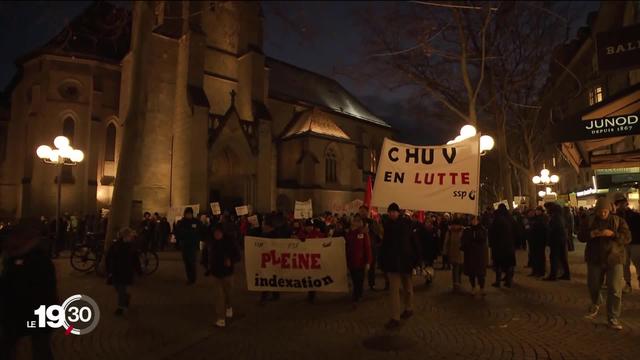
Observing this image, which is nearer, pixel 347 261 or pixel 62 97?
pixel 347 261

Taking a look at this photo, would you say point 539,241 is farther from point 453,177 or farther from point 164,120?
point 164,120

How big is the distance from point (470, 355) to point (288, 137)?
33.2 meters

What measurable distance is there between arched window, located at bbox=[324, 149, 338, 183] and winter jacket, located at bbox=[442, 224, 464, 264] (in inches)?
1105

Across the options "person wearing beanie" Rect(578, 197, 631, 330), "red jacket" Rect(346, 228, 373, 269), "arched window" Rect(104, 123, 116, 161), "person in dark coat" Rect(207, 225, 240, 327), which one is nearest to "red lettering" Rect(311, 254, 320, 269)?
"red jacket" Rect(346, 228, 373, 269)

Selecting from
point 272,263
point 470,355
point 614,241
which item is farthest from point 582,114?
point 272,263

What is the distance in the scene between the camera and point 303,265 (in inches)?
325

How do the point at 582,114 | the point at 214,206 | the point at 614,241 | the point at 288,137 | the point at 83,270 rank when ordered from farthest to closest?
1. the point at 288,137
2. the point at 214,206
3. the point at 83,270
4. the point at 582,114
5. the point at 614,241

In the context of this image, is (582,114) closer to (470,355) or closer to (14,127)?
(470,355)

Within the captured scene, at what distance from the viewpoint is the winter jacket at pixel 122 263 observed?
26.0ft

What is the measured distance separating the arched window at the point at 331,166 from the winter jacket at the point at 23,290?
112 feet

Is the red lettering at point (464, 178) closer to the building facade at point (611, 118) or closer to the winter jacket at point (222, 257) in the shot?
the building facade at point (611, 118)

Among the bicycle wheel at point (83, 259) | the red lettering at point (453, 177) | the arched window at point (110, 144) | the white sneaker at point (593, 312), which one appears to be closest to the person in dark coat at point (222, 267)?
the red lettering at point (453, 177)

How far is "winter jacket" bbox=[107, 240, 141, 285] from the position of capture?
792 cm

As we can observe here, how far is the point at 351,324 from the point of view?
703 centimetres
